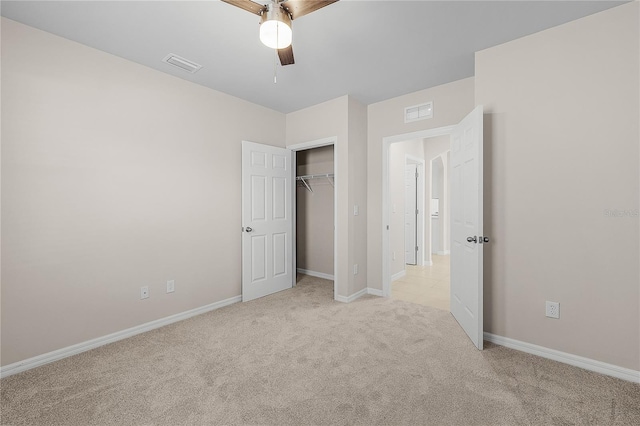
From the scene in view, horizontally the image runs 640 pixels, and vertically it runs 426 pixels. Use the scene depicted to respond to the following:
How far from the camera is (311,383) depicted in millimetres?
1973

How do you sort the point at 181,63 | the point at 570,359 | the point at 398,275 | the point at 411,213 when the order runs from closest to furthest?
the point at 570,359 < the point at 181,63 < the point at 398,275 < the point at 411,213

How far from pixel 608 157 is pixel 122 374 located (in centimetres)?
Result: 391

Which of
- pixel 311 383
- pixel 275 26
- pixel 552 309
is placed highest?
pixel 275 26

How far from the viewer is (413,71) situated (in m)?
3.00

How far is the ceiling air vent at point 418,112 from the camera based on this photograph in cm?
347

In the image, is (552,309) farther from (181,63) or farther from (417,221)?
(181,63)

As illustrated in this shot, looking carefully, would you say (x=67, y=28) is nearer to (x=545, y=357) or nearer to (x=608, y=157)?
(x=608, y=157)

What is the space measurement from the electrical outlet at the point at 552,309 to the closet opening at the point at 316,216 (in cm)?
288

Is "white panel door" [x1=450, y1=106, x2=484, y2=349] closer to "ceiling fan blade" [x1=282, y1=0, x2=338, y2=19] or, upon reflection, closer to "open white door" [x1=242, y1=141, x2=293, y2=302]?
"ceiling fan blade" [x1=282, y1=0, x2=338, y2=19]

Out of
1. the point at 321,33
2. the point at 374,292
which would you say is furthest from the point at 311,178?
the point at 321,33

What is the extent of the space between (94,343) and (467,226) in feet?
11.5

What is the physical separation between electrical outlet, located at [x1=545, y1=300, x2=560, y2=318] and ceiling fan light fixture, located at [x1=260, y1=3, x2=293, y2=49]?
9.15 feet

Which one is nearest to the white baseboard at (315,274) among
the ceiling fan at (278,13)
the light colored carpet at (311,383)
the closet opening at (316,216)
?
the closet opening at (316,216)

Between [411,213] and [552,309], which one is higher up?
[411,213]
